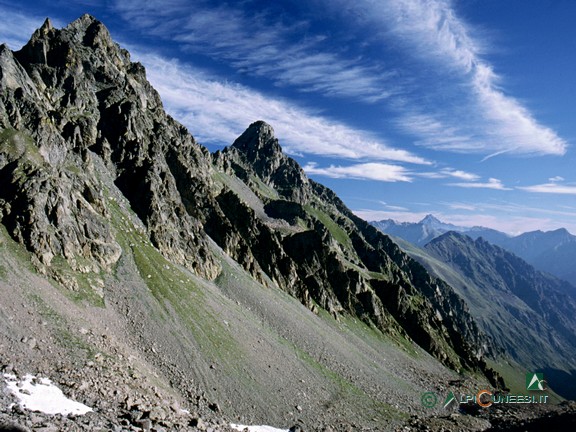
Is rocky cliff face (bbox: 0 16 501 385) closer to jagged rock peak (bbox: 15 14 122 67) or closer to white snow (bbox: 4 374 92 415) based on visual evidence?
jagged rock peak (bbox: 15 14 122 67)

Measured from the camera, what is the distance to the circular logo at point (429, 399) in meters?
82.5

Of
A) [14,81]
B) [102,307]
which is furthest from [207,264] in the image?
[14,81]

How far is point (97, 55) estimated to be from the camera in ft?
458

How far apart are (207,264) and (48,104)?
203 feet

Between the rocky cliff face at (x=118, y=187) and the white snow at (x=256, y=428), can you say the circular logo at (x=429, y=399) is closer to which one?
the rocky cliff face at (x=118, y=187)

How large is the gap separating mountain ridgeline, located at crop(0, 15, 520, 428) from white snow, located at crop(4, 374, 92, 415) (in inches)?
601

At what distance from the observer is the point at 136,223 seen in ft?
286

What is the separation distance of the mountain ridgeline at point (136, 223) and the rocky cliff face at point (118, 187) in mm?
355

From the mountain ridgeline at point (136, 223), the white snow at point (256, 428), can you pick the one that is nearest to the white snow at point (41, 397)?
the mountain ridgeline at point (136, 223)

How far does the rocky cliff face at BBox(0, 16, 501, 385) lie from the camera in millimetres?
64812

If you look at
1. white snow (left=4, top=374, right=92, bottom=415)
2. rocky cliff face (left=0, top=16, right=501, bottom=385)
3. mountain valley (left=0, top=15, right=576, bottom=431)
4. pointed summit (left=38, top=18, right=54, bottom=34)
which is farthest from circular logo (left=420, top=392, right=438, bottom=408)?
pointed summit (left=38, top=18, right=54, bottom=34)

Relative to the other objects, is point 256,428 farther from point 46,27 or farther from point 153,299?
point 46,27

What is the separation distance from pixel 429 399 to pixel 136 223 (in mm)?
76478

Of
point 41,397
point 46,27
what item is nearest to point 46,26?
point 46,27
